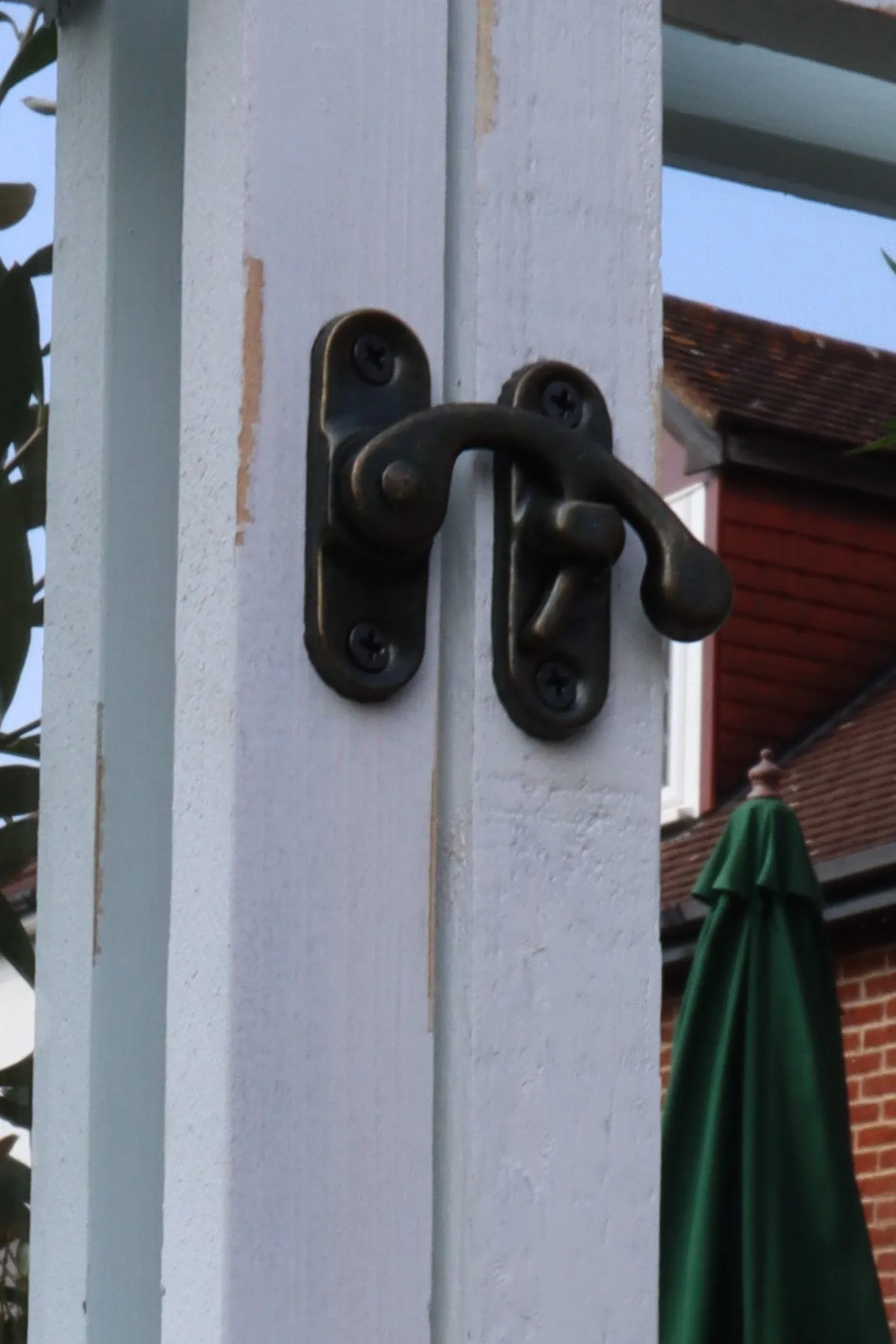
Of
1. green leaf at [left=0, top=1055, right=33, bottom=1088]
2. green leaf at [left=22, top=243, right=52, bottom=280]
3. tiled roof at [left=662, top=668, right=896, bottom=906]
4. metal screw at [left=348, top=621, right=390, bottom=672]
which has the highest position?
tiled roof at [left=662, top=668, right=896, bottom=906]

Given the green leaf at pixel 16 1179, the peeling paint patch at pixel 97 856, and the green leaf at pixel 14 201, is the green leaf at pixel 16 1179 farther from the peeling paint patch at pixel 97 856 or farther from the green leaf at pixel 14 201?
the green leaf at pixel 14 201

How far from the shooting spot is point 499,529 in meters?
0.84

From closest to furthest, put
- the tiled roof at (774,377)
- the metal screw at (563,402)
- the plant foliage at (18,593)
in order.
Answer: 1. the metal screw at (563,402)
2. the plant foliage at (18,593)
3. the tiled roof at (774,377)

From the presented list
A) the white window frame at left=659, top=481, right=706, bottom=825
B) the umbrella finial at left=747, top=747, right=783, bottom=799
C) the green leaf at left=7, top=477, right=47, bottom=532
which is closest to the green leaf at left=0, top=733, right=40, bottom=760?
the green leaf at left=7, top=477, right=47, bottom=532

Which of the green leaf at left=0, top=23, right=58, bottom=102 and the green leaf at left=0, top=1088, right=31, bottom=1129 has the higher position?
the green leaf at left=0, top=23, right=58, bottom=102

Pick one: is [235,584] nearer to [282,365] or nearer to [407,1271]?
[282,365]

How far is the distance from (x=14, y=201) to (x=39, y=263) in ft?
0.10

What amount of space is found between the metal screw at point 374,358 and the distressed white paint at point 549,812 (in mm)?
36

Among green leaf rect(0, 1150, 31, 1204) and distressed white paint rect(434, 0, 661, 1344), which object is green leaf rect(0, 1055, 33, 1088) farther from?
distressed white paint rect(434, 0, 661, 1344)

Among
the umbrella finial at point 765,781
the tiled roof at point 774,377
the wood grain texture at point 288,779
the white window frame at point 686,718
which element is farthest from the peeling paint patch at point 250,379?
the tiled roof at point 774,377

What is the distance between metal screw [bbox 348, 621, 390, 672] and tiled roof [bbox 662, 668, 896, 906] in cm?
638

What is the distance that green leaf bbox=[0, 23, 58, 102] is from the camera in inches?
42.3

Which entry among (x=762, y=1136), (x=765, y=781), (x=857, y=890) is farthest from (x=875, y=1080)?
(x=762, y=1136)

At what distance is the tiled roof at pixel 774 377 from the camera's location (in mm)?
9266
